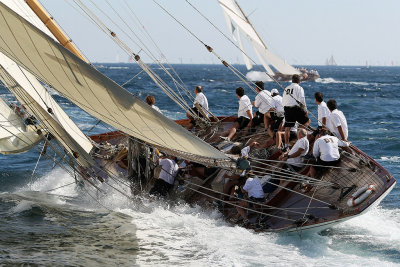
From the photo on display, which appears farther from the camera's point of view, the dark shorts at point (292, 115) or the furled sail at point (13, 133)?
the dark shorts at point (292, 115)

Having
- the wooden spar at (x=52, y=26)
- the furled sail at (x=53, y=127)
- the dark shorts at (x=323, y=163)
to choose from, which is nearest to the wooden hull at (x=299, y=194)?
the dark shorts at (x=323, y=163)

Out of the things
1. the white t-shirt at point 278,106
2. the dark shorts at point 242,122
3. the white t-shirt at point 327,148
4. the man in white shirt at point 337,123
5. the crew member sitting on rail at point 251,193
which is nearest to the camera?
the crew member sitting on rail at point 251,193

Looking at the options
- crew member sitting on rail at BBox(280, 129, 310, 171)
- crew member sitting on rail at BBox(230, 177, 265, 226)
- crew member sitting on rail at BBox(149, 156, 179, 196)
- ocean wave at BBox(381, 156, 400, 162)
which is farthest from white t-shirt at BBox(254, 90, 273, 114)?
ocean wave at BBox(381, 156, 400, 162)

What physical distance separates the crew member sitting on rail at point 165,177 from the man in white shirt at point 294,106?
8.27 ft

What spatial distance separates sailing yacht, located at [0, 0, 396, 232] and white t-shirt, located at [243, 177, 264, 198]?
0.16 m

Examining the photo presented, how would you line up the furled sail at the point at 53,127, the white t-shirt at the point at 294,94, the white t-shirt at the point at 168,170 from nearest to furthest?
1. the furled sail at the point at 53,127
2. the white t-shirt at the point at 168,170
3. the white t-shirt at the point at 294,94

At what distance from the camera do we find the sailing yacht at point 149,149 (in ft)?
32.2

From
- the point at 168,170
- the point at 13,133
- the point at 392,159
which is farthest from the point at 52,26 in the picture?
the point at 392,159

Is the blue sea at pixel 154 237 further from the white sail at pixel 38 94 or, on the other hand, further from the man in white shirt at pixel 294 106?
the man in white shirt at pixel 294 106

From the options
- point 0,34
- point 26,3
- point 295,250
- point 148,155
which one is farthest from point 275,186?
point 26,3

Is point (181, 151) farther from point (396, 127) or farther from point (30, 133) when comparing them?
point (396, 127)

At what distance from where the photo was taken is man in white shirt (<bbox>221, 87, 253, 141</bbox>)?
1559cm

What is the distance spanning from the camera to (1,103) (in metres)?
13.8

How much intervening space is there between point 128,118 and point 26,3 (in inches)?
240
